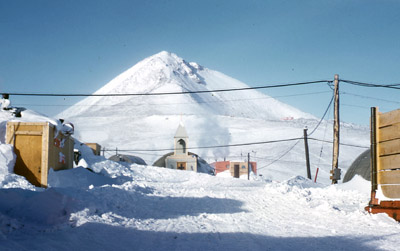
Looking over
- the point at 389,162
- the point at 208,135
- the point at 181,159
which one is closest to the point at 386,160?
the point at 389,162

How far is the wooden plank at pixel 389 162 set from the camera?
1133 cm

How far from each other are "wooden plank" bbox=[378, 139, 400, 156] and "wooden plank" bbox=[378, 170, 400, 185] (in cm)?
52

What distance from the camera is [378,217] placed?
11.0 meters

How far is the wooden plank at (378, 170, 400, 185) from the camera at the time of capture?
37.2 feet

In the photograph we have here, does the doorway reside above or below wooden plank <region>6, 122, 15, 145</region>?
below

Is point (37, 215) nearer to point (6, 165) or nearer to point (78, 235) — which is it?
point (78, 235)

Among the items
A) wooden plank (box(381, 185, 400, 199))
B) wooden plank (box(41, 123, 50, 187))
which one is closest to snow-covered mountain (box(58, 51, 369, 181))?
wooden plank (box(41, 123, 50, 187))

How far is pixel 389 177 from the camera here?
11.7 meters

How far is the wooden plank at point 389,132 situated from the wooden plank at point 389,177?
0.90 m

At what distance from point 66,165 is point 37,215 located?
12.5 metres

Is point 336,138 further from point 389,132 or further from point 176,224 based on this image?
point 176,224

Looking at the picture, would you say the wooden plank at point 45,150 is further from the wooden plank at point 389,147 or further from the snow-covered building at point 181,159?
the snow-covered building at point 181,159

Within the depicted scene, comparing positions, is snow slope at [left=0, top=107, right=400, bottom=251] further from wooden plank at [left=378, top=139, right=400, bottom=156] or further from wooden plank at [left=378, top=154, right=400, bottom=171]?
wooden plank at [left=378, top=139, right=400, bottom=156]

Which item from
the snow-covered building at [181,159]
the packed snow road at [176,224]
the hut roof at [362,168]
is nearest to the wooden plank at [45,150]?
the packed snow road at [176,224]
